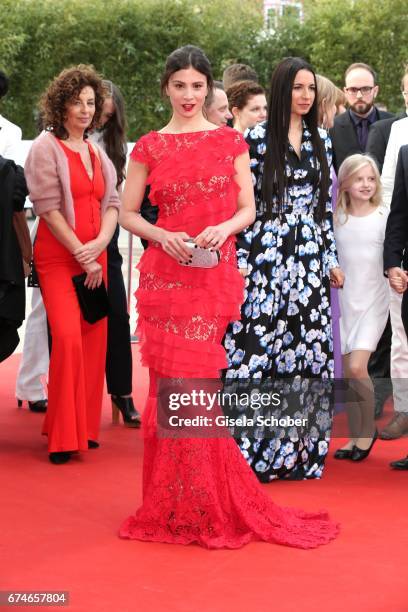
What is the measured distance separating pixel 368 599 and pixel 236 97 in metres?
4.02

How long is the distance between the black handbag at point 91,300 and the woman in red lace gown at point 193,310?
1505mm

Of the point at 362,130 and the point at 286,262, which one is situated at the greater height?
the point at 362,130

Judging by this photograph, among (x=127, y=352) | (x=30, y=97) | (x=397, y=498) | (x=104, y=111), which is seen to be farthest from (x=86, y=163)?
(x=30, y=97)

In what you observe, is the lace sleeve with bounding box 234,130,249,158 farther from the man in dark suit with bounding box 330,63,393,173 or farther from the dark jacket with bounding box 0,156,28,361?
the man in dark suit with bounding box 330,63,393,173

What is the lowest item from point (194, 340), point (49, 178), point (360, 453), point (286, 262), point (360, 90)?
point (360, 453)

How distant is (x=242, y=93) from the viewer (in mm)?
7695

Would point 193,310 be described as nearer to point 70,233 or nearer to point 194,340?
point 194,340

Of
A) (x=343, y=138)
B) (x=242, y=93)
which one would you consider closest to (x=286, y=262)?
(x=242, y=93)

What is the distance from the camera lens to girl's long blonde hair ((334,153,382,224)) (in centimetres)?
677

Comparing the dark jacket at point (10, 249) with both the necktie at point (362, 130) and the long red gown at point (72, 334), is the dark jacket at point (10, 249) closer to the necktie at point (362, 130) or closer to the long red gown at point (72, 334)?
the long red gown at point (72, 334)

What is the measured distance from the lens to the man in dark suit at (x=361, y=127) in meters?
8.27

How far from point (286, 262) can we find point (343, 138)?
248 cm

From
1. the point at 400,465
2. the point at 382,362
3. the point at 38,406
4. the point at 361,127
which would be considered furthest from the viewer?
the point at 361,127

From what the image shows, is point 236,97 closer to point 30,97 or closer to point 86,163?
point 86,163
